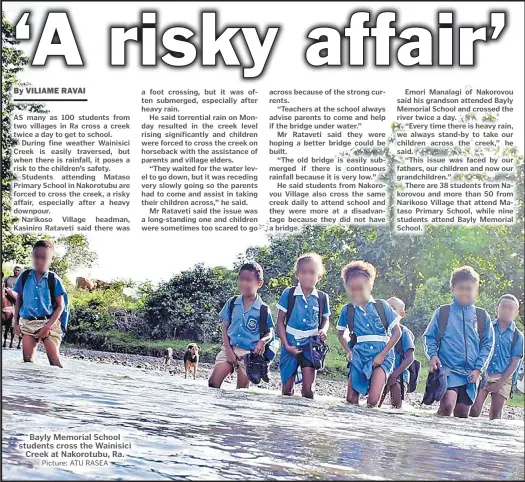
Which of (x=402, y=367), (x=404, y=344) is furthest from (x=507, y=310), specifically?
(x=402, y=367)

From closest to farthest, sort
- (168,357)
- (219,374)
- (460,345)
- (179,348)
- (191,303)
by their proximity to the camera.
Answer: (460,345)
(219,374)
(191,303)
(179,348)
(168,357)

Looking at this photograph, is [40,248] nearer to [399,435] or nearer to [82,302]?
[82,302]

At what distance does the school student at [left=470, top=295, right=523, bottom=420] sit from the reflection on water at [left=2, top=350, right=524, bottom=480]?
332mm

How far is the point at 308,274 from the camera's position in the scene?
29.4ft

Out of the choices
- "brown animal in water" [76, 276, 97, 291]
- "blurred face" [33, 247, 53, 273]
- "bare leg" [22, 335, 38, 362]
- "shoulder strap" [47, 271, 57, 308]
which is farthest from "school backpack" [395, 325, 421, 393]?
"bare leg" [22, 335, 38, 362]

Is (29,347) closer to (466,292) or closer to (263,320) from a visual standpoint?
(263,320)

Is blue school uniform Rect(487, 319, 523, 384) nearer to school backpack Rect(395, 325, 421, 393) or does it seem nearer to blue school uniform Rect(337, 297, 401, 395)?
school backpack Rect(395, 325, 421, 393)

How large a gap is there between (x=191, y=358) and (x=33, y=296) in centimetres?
217

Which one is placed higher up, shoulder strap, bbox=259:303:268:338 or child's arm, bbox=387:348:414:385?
shoulder strap, bbox=259:303:268:338

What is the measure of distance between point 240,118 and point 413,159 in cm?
191

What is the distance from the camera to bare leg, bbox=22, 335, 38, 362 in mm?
9609

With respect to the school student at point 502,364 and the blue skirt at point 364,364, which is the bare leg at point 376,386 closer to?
the blue skirt at point 364,364

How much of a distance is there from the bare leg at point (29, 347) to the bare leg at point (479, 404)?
4.99 meters

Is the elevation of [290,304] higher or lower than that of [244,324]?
higher
